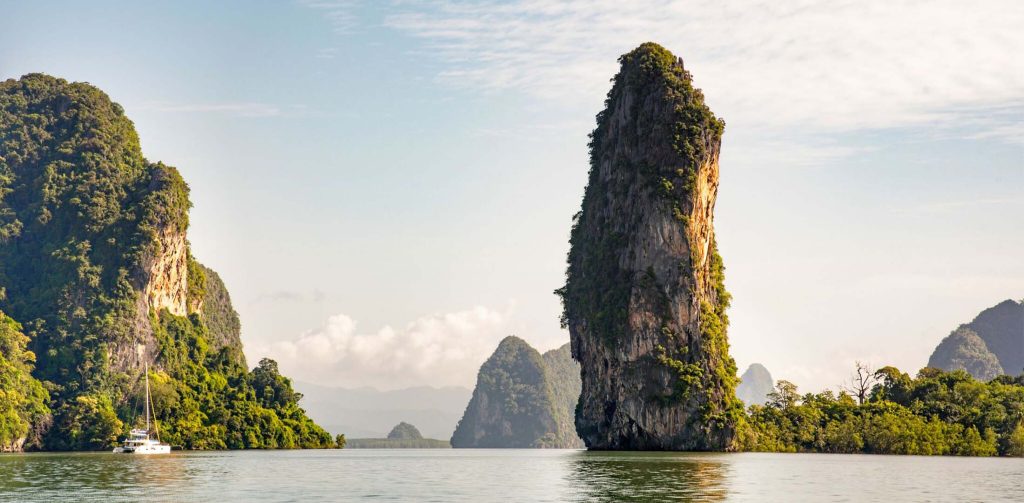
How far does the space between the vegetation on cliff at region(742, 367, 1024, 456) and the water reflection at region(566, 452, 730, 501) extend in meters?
30.6

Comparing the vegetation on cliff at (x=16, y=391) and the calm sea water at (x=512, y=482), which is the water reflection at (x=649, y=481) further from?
the vegetation on cliff at (x=16, y=391)

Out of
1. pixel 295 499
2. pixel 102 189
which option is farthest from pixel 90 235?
pixel 295 499

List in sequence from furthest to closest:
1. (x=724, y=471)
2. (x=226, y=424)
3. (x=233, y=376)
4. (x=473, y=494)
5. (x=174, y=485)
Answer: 1. (x=233, y=376)
2. (x=226, y=424)
3. (x=724, y=471)
4. (x=174, y=485)
5. (x=473, y=494)

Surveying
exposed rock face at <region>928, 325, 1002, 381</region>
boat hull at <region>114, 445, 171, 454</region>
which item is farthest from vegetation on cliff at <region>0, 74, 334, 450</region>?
exposed rock face at <region>928, 325, 1002, 381</region>

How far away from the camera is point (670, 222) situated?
288 ft

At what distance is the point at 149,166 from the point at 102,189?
6.98m

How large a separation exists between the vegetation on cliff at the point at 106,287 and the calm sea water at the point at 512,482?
119 feet

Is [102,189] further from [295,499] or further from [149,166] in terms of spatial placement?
[295,499]

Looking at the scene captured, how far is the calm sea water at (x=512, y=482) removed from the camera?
35.9 meters

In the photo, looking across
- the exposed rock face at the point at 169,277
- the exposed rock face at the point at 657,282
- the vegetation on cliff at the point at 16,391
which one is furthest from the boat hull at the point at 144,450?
the exposed rock face at the point at 657,282

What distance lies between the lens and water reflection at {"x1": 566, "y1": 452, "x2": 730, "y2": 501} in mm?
35500

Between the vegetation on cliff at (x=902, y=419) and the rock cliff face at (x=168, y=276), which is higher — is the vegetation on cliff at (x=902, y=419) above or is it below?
below

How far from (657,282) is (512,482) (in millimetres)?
45326

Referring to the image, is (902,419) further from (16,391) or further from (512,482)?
(16,391)
